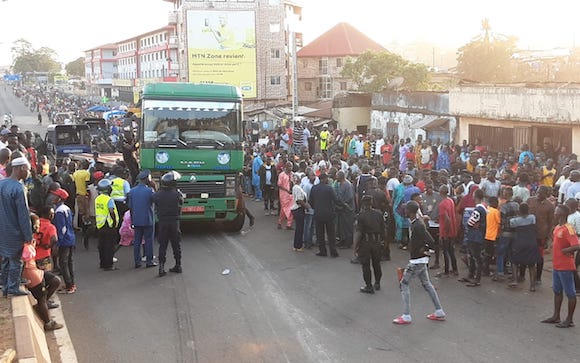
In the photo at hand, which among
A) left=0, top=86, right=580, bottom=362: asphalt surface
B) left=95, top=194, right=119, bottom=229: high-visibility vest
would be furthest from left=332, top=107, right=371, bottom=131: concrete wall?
left=95, top=194, right=119, bottom=229: high-visibility vest

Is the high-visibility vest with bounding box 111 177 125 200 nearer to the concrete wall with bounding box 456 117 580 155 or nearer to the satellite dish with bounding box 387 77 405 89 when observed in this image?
the concrete wall with bounding box 456 117 580 155

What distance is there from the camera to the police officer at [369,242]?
10.4 metres

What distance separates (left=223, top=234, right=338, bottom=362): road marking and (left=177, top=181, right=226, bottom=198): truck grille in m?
2.88

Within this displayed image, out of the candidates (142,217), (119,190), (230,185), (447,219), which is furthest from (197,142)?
(447,219)

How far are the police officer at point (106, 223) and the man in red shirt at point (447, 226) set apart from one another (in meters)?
5.81

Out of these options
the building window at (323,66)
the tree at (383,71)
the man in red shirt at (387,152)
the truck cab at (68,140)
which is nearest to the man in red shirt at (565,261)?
the man in red shirt at (387,152)

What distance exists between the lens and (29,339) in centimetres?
686

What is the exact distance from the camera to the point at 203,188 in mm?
14570

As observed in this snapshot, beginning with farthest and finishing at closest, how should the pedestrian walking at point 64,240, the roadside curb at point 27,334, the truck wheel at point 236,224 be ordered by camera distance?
the truck wheel at point 236,224
the pedestrian walking at point 64,240
the roadside curb at point 27,334

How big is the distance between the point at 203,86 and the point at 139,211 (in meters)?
4.13

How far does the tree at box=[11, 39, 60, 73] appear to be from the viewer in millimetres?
161125

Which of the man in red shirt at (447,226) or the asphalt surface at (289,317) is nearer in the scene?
the asphalt surface at (289,317)

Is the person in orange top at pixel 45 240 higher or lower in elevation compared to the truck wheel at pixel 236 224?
higher

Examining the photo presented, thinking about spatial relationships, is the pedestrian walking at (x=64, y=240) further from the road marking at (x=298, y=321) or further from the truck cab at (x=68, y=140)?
the truck cab at (x=68, y=140)
